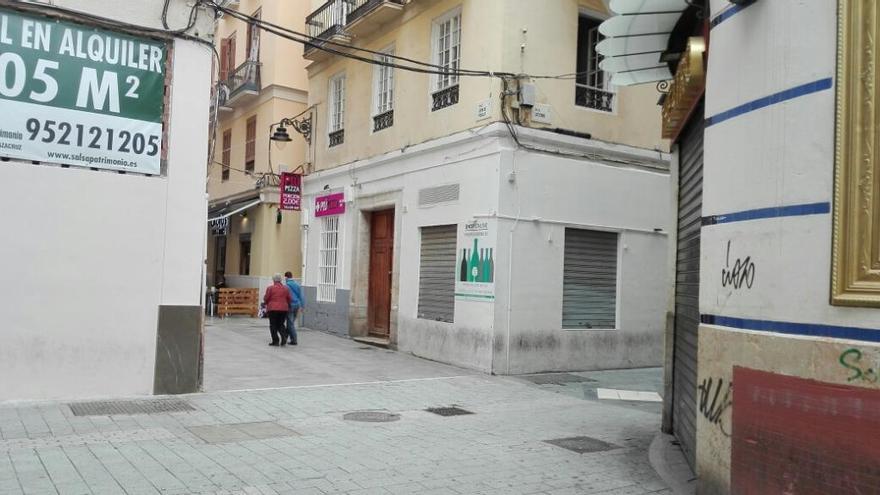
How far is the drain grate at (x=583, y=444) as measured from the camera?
24.0ft

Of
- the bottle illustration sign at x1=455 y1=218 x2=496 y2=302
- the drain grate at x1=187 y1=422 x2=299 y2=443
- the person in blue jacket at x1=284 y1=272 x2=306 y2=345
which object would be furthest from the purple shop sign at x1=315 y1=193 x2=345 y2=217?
the drain grate at x1=187 y1=422 x2=299 y2=443

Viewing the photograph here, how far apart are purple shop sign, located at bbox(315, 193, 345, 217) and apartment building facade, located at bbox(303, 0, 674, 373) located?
1130 millimetres

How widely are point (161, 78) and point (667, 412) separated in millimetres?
7505

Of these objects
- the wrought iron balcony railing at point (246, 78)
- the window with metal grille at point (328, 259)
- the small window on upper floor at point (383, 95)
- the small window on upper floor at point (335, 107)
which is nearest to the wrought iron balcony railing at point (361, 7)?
the small window on upper floor at point (383, 95)

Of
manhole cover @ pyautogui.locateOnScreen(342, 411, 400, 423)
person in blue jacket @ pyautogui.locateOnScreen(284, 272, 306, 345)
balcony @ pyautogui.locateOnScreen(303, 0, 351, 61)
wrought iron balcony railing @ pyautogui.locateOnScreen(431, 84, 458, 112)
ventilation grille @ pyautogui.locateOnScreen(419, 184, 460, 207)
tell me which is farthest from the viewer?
balcony @ pyautogui.locateOnScreen(303, 0, 351, 61)

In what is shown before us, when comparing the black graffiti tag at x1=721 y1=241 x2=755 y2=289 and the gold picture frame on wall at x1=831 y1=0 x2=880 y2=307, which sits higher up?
the gold picture frame on wall at x1=831 y1=0 x2=880 y2=307

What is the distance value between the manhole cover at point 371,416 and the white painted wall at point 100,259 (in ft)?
8.70

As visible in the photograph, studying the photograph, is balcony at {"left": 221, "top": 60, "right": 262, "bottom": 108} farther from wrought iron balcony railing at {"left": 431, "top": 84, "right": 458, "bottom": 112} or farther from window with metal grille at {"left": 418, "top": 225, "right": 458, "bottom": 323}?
window with metal grille at {"left": 418, "top": 225, "right": 458, "bottom": 323}

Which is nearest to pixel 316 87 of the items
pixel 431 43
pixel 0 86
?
pixel 431 43

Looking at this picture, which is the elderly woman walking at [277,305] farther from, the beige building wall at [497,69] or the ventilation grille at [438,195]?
the beige building wall at [497,69]

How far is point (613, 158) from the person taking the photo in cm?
1368

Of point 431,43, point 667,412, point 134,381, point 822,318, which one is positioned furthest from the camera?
point 431,43

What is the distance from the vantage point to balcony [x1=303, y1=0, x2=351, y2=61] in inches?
680

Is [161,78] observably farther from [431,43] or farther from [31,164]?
[431,43]
